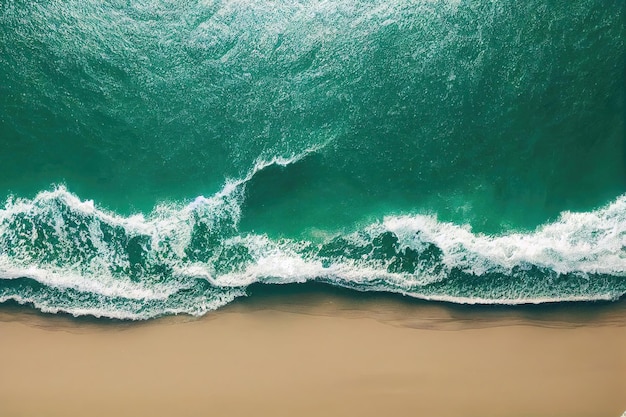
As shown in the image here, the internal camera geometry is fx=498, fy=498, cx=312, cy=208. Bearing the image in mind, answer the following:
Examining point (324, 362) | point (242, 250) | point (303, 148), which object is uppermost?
point (303, 148)

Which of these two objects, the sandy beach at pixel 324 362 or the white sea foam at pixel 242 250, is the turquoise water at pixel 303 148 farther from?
the sandy beach at pixel 324 362

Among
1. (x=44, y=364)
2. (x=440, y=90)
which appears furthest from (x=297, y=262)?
(x=44, y=364)

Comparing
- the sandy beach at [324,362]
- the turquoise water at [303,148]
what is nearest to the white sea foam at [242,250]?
the turquoise water at [303,148]

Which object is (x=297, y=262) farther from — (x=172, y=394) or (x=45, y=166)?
(x=45, y=166)

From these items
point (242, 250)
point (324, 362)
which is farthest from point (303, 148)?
point (324, 362)

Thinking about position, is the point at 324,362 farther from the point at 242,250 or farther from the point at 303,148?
the point at 303,148

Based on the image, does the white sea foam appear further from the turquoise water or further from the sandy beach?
the sandy beach

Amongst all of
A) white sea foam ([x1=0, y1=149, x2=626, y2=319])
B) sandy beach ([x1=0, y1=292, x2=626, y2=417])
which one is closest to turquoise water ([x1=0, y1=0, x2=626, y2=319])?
white sea foam ([x1=0, y1=149, x2=626, y2=319])
